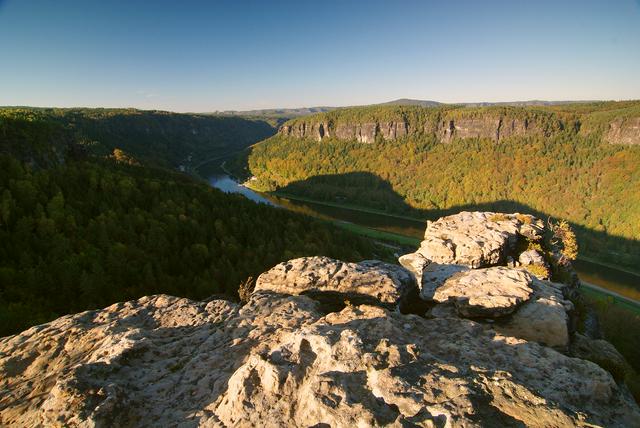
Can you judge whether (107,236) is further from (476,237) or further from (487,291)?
(487,291)

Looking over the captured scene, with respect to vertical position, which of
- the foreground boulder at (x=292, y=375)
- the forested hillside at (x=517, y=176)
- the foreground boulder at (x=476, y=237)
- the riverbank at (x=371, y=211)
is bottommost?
the riverbank at (x=371, y=211)

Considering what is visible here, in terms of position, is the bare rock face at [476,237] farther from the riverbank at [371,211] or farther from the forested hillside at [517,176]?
the forested hillside at [517,176]

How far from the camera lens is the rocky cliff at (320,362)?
6.96 meters

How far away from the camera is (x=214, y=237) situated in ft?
173

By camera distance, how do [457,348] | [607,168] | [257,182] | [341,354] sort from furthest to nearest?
[257,182]
[607,168]
[457,348]
[341,354]

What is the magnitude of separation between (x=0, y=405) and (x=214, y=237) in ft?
149

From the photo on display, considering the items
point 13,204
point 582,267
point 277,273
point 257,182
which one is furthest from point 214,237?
point 257,182

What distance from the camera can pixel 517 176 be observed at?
470 feet

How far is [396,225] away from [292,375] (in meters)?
118

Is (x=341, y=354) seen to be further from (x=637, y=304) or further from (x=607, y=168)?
(x=607, y=168)

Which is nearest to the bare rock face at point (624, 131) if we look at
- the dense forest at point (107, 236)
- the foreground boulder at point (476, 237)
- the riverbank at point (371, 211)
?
the riverbank at point (371, 211)

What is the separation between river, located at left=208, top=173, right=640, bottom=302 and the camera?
76.6 metres

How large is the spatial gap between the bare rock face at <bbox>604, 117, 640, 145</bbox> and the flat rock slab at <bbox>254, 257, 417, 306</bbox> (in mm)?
167783

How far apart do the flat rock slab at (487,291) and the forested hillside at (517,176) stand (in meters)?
99.1
